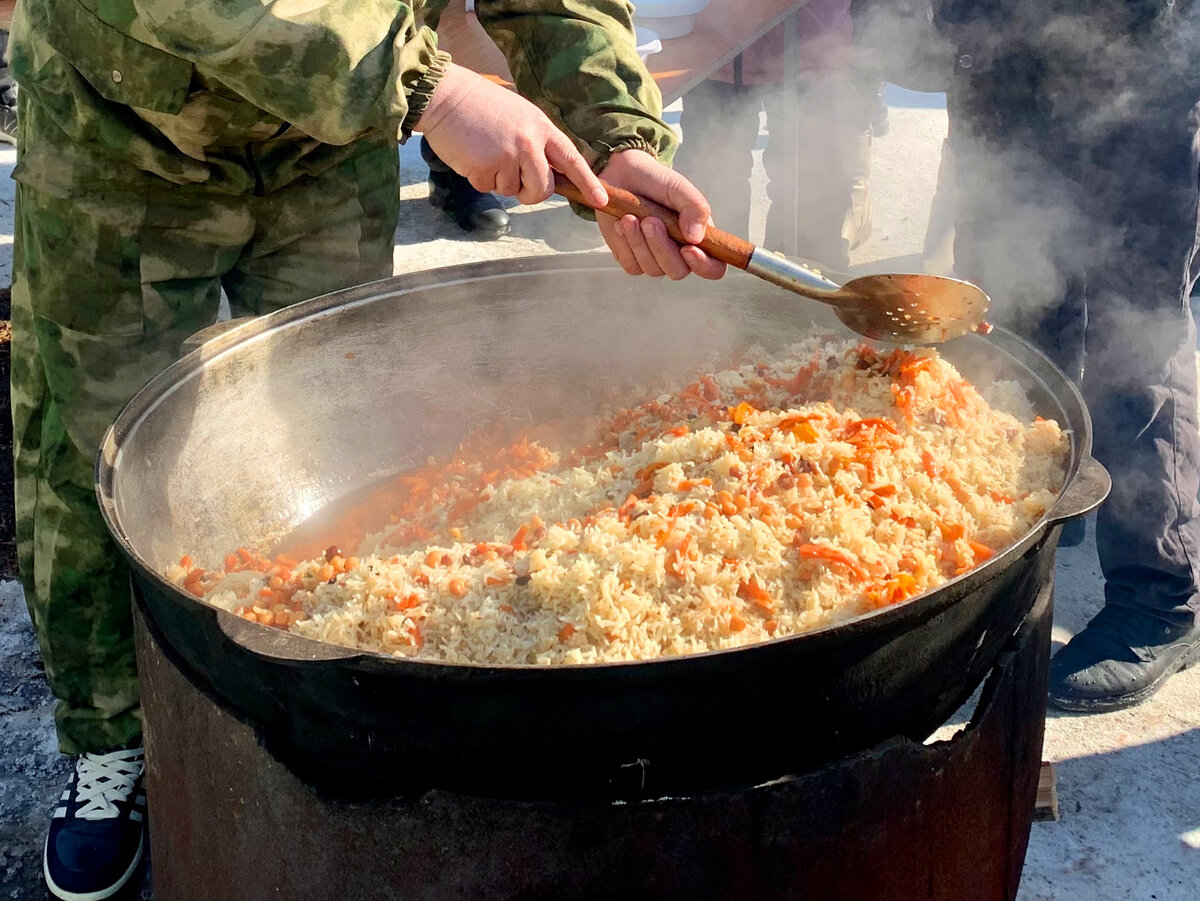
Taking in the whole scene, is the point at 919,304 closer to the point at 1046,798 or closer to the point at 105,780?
the point at 1046,798

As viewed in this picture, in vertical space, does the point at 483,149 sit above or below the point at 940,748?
above

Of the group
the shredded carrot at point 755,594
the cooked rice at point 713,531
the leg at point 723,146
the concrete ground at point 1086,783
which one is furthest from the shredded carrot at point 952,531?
the leg at point 723,146

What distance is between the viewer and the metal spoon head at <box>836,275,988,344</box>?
2537mm

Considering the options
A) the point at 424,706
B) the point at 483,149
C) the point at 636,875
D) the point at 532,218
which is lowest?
the point at 532,218

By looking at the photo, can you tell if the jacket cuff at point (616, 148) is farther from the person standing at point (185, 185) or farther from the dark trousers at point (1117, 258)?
the dark trousers at point (1117, 258)

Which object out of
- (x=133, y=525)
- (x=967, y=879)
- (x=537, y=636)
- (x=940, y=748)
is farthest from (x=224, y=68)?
(x=967, y=879)

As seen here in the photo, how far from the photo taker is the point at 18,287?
279 cm

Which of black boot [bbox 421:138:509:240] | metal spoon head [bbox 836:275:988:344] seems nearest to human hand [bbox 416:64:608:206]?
metal spoon head [bbox 836:275:988:344]

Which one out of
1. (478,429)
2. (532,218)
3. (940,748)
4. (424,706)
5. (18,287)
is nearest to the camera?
(424,706)

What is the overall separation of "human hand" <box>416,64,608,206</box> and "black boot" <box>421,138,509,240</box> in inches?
184

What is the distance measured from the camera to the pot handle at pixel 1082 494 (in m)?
1.82

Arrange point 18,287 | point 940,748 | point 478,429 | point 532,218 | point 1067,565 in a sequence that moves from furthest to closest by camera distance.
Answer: point 532,218 < point 1067,565 < point 478,429 < point 18,287 < point 940,748

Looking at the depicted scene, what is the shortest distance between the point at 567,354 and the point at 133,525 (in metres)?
1.40

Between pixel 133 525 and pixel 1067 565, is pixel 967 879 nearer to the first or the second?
pixel 133 525
